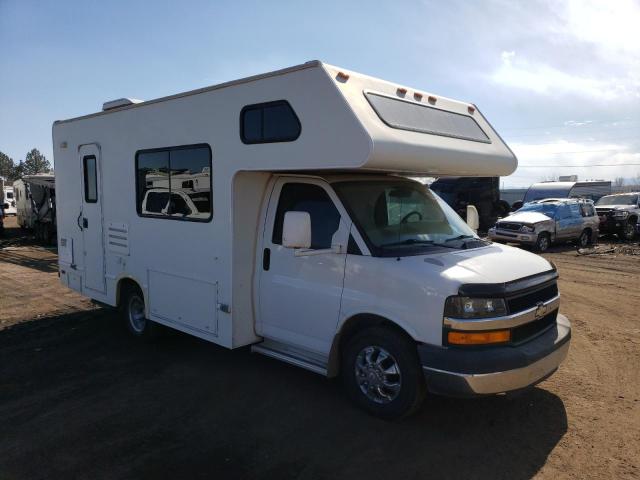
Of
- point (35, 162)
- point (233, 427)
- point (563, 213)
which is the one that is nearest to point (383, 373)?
point (233, 427)

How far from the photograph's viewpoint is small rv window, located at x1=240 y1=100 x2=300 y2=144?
4254 mm

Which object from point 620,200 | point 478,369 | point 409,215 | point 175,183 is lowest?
point 478,369

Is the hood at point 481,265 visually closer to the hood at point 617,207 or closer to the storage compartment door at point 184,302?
the storage compartment door at point 184,302

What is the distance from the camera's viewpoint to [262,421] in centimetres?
421

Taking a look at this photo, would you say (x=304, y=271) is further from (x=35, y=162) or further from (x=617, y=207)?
(x=35, y=162)

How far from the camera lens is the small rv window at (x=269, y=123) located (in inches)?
167

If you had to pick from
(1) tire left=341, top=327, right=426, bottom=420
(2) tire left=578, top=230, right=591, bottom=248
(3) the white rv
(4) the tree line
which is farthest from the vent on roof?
(4) the tree line

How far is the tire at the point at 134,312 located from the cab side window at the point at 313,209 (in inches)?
97.8

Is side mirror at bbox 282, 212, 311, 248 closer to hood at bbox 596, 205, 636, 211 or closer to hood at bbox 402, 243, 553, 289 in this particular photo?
hood at bbox 402, 243, 553, 289

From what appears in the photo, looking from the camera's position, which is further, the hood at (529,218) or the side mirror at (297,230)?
the hood at (529,218)

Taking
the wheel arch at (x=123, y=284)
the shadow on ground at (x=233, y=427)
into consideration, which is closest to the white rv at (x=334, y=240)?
the wheel arch at (x=123, y=284)

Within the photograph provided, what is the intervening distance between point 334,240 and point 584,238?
51.4 feet

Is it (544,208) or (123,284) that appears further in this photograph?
(544,208)

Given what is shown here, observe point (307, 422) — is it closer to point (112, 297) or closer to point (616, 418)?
point (616, 418)
